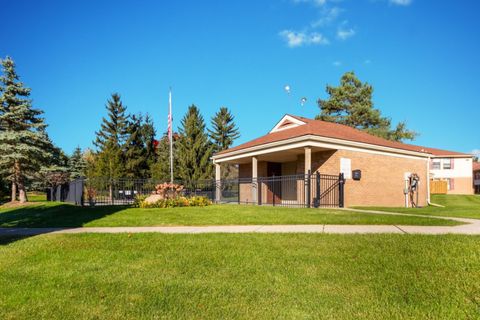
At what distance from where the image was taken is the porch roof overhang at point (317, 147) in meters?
15.2

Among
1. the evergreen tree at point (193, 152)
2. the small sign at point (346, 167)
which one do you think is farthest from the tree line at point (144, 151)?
the small sign at point (346, 167)

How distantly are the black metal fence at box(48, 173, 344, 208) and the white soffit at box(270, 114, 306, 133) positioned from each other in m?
3.57

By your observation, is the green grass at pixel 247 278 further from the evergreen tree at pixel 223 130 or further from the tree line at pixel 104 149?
the evergreen tree at pixel 223 130

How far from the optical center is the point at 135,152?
34.0m

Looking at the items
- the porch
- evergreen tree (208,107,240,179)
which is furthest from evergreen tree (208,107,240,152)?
the porch

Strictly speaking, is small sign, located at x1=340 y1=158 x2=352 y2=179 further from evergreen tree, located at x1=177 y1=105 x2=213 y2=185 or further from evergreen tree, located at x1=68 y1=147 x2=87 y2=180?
evergreen tree, located at x1=68 y1=147 x2=87 y2=180

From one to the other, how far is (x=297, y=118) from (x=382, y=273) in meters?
17.5

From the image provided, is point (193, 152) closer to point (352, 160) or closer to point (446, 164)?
point (352, 160)

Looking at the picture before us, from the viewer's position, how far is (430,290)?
351 cm

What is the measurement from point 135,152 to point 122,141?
3.13m

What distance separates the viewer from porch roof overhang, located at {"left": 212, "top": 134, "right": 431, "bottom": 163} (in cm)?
1523

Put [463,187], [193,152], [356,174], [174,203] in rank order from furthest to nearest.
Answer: [463,187], [193,152], [356,174], [174,203]

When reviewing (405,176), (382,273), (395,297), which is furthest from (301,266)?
(405,176)

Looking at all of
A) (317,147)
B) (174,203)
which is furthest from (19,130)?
(317,147)
